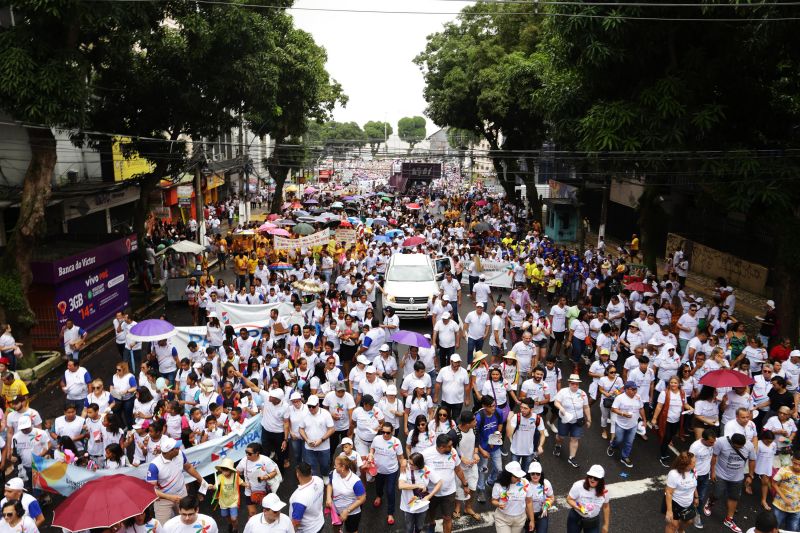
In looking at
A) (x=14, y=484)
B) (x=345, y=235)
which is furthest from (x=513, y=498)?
(x=345, y=235)

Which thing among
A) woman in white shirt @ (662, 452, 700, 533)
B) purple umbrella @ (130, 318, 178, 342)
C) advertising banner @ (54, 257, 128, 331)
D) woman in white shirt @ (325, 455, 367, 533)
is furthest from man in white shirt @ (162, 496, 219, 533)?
advertising banner @ (54, 257, 128, 331)

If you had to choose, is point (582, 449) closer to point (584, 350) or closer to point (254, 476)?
point (584, 350)

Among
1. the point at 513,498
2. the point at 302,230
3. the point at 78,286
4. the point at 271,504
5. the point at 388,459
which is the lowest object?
the point at 388,459

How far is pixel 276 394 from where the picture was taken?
28.3ft

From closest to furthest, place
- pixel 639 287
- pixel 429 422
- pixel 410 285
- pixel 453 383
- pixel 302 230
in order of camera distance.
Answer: pixel 429 422
pixel 453 383
pixel 639 287
pixel 410 285
pixel 302 230

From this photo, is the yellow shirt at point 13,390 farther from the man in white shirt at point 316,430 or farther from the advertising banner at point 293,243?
the advertising banner at point 293,243

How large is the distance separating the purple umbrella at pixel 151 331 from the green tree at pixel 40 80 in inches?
196

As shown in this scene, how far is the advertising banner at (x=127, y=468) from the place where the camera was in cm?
770

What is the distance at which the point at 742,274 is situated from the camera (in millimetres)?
21281

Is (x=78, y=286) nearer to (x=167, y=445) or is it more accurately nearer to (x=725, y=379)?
(x=167, y=445)

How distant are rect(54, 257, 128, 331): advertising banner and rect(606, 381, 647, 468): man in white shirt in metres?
13.4

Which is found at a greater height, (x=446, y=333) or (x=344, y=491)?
(x=446, y=333)

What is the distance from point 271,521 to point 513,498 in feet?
8.41

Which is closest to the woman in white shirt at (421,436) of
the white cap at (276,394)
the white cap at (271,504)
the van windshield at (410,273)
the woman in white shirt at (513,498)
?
the woman in white shirt at (513,498)
